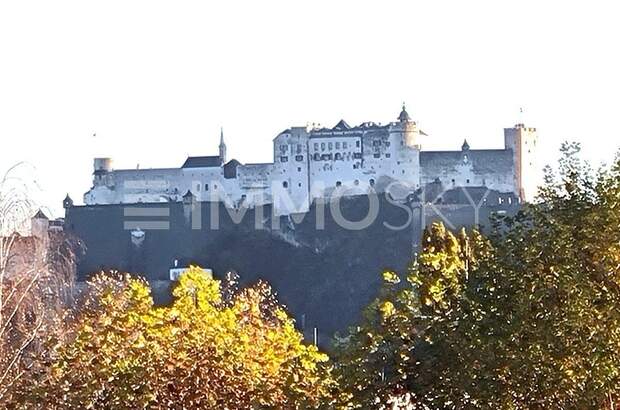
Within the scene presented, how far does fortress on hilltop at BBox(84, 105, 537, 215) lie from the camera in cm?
5647

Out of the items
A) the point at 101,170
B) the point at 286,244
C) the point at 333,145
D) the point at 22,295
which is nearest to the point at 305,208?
the point at 286,244

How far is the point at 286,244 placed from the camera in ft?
187

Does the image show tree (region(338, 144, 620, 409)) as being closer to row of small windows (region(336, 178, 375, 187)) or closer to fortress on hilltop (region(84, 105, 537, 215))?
fortress on hilltop (region(84, 105, 537, 215))

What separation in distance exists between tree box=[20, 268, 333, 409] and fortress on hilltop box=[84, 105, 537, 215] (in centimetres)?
4348

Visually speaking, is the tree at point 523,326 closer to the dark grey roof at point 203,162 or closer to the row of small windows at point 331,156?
the row of small windows at point 331,156

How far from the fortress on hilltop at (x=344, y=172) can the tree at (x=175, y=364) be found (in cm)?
4348

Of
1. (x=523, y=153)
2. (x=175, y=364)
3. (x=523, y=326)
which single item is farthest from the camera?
(x=523, y=153)

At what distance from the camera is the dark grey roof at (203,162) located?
61.2 meters

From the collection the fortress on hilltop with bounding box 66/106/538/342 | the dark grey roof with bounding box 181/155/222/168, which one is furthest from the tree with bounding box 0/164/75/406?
the dark grey roof with bounding box 181/155/222/168

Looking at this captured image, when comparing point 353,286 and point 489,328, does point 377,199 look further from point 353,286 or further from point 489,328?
point 489,328

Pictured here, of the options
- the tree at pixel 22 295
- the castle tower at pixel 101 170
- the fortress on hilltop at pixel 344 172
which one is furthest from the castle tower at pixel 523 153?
the tree at pixel 22 295

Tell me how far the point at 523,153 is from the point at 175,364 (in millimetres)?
47006

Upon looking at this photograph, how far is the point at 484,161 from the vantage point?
186ft

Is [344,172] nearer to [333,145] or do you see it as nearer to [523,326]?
[333,145]
